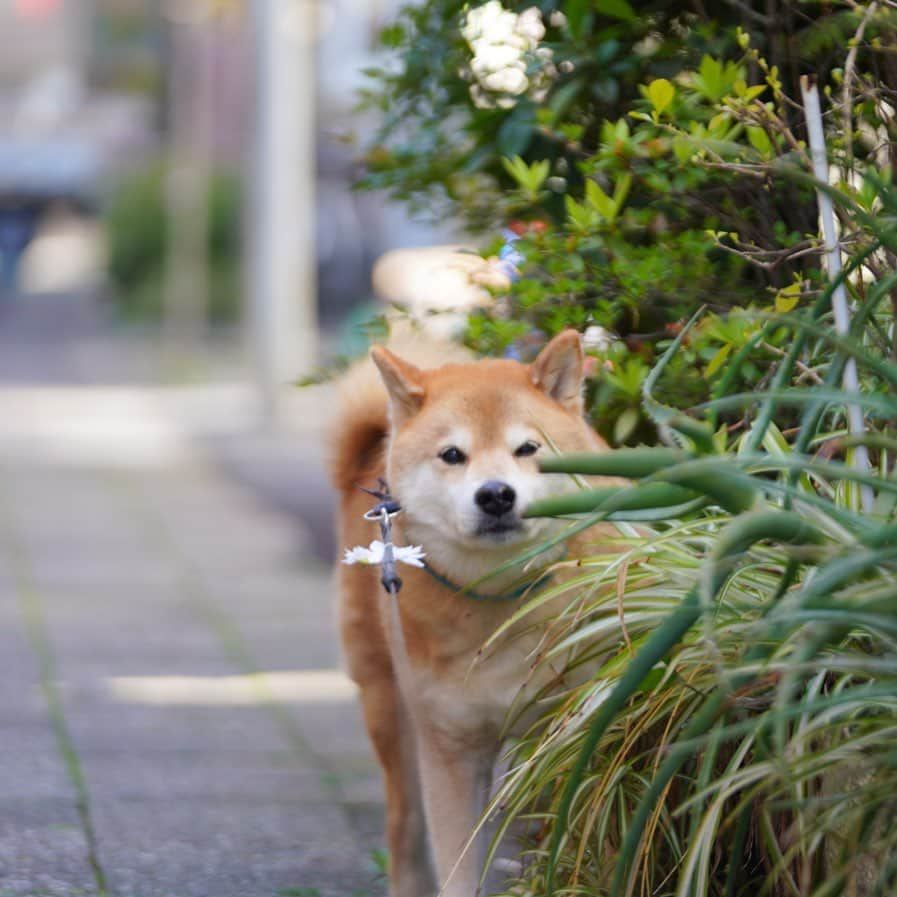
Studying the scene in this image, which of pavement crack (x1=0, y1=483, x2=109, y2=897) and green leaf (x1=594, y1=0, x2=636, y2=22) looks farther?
pavement crack (x1=0, y1=483, x2=109, y2=897)

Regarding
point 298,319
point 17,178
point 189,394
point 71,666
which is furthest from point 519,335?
point 17,178

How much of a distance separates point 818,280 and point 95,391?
15.5 meters

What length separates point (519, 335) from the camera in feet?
12.7

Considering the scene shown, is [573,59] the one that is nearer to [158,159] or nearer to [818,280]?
[818,280]

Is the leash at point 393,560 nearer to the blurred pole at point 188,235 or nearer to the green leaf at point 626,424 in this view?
the green leaf at point 626,424

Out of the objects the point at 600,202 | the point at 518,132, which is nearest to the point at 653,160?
the point at 600,202

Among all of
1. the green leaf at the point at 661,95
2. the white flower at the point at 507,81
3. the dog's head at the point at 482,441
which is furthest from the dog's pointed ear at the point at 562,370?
the white flower at the point at 507,81

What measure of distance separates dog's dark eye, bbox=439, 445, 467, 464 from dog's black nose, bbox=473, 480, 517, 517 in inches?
5.1

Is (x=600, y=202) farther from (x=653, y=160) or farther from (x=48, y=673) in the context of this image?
(x=48, y=673)

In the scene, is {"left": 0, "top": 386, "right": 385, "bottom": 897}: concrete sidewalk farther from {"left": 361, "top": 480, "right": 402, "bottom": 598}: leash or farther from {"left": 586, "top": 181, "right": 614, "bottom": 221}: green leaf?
{"left": 586, "top": 181, "right": 614, "bottom": 221}: green leaf

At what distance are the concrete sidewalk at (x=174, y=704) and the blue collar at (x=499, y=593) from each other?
79 centimetres

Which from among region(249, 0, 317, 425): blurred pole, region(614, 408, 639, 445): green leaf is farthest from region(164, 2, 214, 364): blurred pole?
region(614, 408, 639, 445): green leaf

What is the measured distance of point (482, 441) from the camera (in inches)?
130

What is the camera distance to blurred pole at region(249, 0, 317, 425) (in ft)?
44.5
